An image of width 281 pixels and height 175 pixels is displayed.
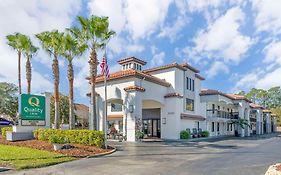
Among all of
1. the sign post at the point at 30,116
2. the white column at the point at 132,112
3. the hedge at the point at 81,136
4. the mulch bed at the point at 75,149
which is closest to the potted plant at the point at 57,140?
the hedge at the point at 81,136

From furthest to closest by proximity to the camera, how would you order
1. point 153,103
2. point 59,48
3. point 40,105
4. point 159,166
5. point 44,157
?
point 153,103 → point 59,48 → point 40,105 → point 44,157 → point 159,166

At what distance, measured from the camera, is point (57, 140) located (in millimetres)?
17438

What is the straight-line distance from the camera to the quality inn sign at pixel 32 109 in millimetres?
22047

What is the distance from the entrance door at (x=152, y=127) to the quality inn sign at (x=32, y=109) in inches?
530

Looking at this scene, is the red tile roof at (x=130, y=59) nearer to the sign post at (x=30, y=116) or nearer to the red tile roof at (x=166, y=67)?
the red tile roof at (x=166, y=67)

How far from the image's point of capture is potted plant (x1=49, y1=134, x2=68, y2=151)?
16.3 m

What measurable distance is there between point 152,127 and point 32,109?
14815 millimetres

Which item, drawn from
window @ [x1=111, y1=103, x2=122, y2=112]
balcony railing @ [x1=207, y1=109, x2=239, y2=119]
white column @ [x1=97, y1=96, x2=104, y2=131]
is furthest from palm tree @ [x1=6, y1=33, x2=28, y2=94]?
balcony railing @ [x1=207, y1=109, x2=239, y2=119]

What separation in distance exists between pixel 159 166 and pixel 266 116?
62.7 metres

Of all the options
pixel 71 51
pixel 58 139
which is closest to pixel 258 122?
pixel 71 51

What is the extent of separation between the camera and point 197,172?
11078mm

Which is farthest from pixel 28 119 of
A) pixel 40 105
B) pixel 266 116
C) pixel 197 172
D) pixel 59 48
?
pixel 266 116

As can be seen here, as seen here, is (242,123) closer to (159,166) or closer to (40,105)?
(40,105)

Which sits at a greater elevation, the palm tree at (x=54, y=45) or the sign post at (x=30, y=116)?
the palm tree at (x=54, y=45)
